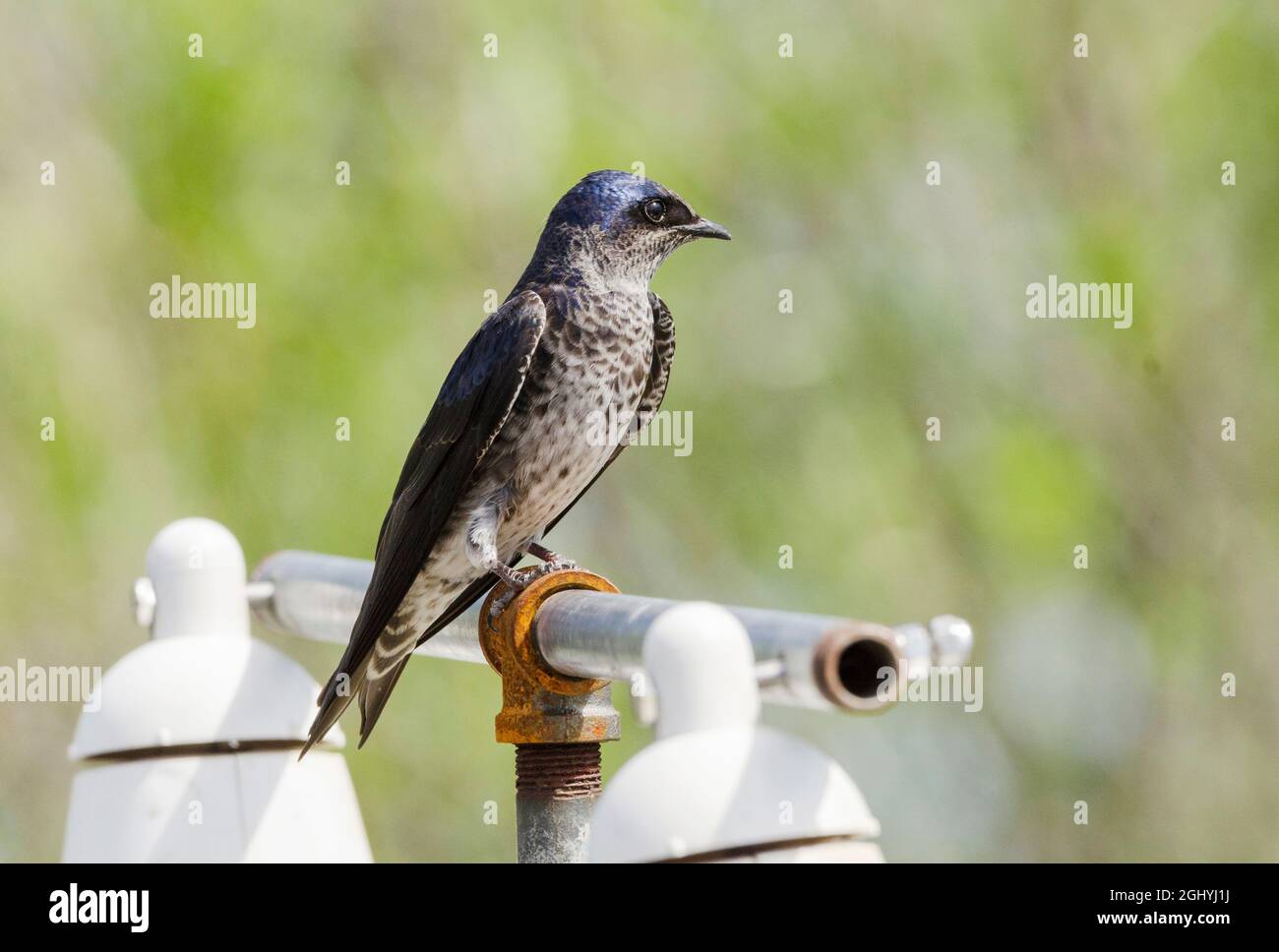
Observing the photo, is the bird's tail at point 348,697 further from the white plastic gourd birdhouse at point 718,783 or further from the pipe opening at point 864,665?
the pipe opening at point 864,665

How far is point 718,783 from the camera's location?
5.66 ft

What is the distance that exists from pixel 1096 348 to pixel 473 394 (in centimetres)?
473

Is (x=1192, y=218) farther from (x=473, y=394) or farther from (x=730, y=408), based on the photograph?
(x=473, y=394)

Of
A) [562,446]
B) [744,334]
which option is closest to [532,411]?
[562,446]

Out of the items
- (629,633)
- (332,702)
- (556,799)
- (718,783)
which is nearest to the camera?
(718,783)

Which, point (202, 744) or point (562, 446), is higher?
point (562, 446)

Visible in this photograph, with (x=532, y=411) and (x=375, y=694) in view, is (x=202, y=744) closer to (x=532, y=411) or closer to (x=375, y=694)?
(x=375, y=694)

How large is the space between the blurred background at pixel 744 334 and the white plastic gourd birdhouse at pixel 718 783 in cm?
527

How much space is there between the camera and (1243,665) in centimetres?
778

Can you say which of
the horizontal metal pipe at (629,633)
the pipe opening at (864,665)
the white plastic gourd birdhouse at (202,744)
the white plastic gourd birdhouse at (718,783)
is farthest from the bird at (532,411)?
the pipe opening at (864,665)

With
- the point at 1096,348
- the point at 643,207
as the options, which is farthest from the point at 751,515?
the point at 643,207

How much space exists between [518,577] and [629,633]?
1.61 meters

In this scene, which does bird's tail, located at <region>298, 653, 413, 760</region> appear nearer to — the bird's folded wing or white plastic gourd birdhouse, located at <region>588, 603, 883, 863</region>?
the bird's folded wing

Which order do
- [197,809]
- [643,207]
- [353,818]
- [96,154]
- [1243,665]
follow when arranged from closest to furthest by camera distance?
[197,809]
[353,818]
[643,207]
[96,154]
[1243,665]
